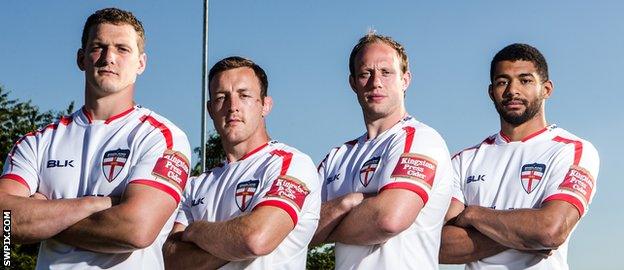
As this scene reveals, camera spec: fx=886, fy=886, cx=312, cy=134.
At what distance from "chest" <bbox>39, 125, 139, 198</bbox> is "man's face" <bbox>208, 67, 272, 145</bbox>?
34.0 inches

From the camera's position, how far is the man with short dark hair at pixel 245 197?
6.24 metres

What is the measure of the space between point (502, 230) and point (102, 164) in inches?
121

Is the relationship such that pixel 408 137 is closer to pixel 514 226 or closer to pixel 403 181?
pixel 403 181

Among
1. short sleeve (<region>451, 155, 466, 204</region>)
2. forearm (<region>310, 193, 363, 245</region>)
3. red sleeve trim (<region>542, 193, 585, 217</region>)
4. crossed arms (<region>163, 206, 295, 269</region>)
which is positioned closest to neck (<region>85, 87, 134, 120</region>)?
crossed arms (<region>163, 206, 295, 269</region>)

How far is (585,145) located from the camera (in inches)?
297

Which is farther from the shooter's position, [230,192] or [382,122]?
[382,122]

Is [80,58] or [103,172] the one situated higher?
[80,58]

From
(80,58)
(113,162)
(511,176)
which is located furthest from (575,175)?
(80,58)

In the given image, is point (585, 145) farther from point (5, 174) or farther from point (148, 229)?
point (5, 174)

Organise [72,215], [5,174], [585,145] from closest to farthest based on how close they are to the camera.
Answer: [72,215]
[5,174]
[585,145]

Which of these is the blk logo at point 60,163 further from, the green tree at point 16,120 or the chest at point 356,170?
the green tree at point 16,120

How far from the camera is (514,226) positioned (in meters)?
6.86

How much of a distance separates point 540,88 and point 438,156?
144 centimetres

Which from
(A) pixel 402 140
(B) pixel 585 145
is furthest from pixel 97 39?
(B) pixel 585 145
